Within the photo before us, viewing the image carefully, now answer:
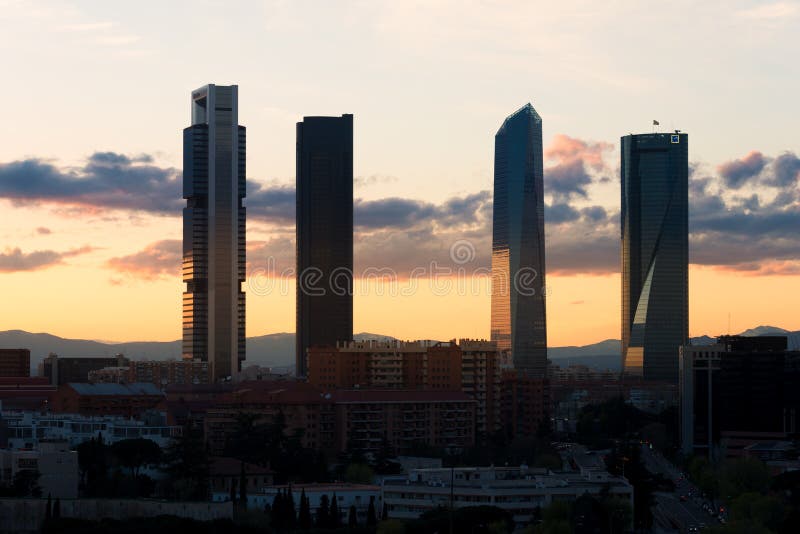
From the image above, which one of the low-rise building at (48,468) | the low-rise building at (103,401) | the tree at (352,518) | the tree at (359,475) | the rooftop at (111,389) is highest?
the rooftop at (111,389)

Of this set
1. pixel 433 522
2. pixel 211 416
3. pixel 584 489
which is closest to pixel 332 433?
pixel 211 416

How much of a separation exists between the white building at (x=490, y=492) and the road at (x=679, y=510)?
4.13m

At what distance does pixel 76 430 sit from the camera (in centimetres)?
14525

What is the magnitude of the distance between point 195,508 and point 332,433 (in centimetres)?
6363

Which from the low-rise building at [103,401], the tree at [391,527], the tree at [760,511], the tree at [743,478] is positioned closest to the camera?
the tree at [391,527]

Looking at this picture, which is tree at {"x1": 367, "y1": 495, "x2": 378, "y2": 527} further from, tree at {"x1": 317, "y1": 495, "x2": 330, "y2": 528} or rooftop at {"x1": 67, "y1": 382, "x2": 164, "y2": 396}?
rooftop at {"x1": 67, "y1": 382, "x2": 164, "y2": 396}

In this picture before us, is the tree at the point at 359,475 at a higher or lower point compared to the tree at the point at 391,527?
higher

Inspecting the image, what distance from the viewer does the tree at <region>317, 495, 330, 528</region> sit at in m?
99.4

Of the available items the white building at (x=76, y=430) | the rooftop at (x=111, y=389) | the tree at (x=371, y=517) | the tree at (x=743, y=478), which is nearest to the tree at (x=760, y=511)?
the tree at (x=743, y=478)

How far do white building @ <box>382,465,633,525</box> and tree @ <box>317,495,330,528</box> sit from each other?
461 cm

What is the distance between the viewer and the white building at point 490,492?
A: 102 metres

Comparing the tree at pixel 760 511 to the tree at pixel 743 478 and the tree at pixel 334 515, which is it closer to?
the tree at pixel 743 478

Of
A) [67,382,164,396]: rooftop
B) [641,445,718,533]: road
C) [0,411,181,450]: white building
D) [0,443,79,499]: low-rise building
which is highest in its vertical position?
[67,382,164,396]: rooftop

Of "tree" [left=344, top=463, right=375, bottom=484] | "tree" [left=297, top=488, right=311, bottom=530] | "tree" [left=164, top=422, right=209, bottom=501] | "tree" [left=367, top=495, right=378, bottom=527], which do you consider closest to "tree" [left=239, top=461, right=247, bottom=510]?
"tree" [left=164, top=422, right=209, bottom=501]
